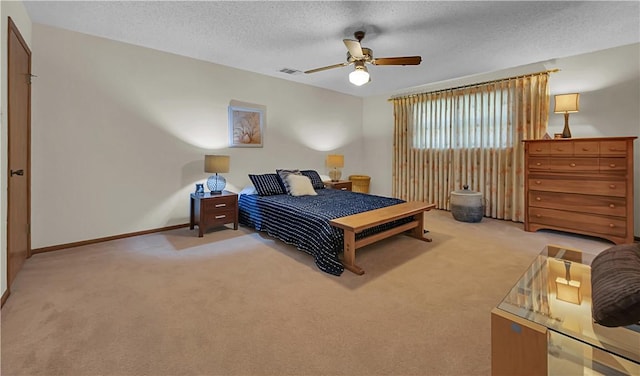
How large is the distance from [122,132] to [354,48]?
2993 millimetres

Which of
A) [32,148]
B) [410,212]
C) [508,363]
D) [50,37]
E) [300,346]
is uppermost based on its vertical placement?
[50,37]

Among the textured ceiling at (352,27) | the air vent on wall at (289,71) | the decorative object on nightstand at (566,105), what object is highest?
the air vent on wall at (289,71)

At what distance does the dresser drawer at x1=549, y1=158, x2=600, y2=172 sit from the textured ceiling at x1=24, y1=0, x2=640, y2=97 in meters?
1.42

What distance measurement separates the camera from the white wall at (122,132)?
3.15 meters

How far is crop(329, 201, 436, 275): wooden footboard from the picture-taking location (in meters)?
2.65

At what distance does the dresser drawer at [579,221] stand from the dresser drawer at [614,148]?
2.47ft

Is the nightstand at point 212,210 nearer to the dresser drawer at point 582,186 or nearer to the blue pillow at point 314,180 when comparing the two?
the blue pillow at point 314,180

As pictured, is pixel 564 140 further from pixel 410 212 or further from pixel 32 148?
pixel 32 148

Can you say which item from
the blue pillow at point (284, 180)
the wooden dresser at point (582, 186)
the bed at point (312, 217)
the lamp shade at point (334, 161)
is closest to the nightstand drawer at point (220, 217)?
the bed at point (312, 217)

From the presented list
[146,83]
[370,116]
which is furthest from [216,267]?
[370,116]

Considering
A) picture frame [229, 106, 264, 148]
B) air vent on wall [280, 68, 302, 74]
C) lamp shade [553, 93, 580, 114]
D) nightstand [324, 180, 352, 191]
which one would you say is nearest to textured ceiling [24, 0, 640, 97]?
air vent on wall [280, 68, 302, 74]

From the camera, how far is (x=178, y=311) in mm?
1988

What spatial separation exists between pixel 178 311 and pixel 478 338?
6.35ft

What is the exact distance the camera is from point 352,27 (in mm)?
3039
